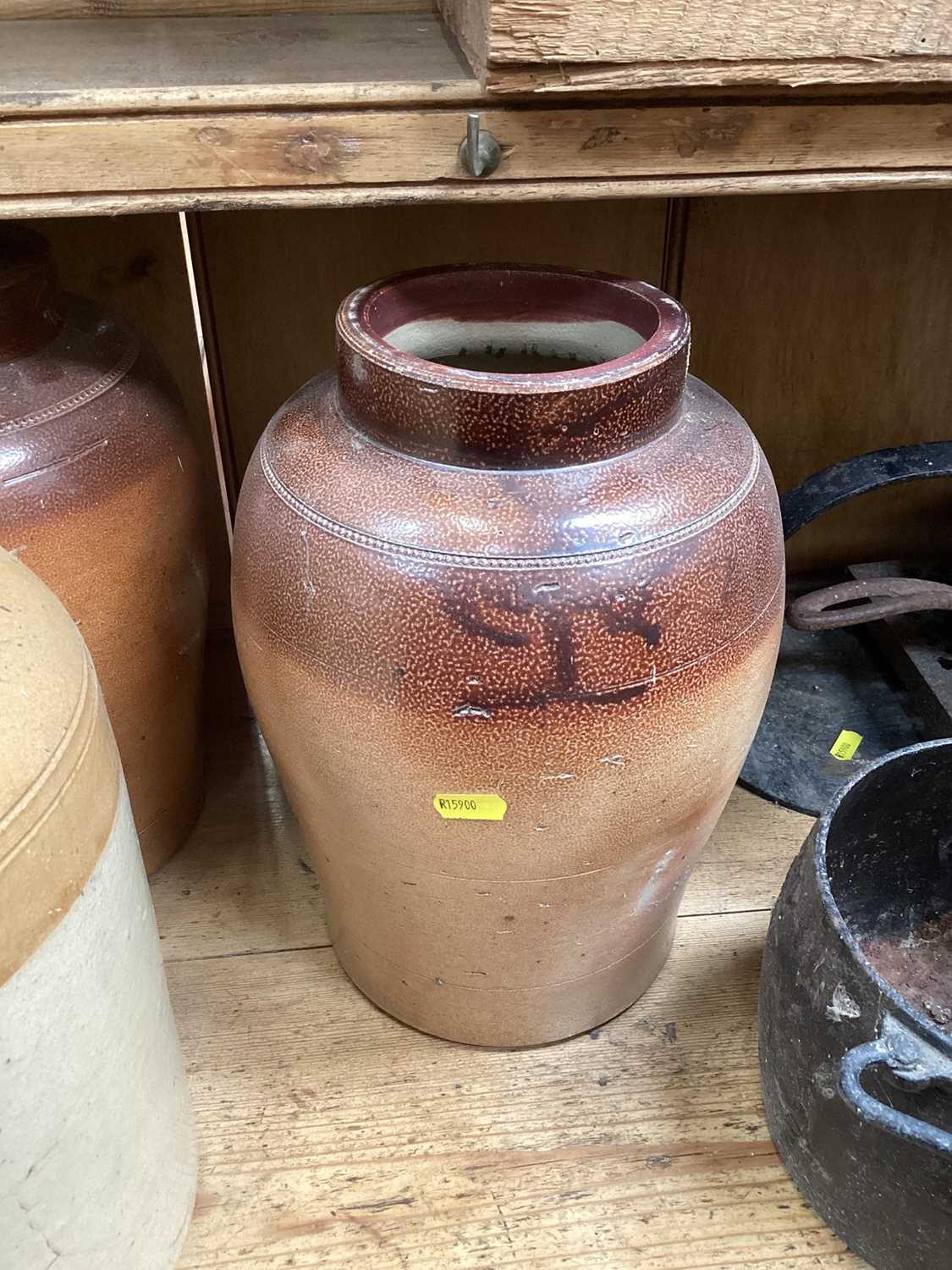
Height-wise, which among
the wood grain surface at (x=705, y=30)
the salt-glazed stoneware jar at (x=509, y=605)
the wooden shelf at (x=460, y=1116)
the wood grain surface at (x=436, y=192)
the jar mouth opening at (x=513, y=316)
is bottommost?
the wooden shelf at (x=460, y=1116)

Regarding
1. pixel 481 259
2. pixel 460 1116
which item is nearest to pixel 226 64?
pixel 481 259

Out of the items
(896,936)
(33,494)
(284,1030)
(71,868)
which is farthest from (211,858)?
(896,936)

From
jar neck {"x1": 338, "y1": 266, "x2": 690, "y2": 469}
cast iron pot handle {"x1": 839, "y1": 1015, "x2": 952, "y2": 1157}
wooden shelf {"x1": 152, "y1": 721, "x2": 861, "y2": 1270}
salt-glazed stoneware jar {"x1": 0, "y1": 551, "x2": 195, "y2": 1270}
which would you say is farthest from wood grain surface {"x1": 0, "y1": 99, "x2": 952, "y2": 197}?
Answer: wooden shelf {"x1": 152, "y1": 721, "x2": 861, "y2": 1270}

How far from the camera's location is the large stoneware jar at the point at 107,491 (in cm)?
96

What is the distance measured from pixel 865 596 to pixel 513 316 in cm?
51

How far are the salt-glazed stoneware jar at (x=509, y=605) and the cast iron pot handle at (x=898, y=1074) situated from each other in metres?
0.21

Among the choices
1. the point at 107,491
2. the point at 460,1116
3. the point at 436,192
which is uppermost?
the point at 436,192

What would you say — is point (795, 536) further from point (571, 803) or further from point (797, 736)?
point (571, 803)

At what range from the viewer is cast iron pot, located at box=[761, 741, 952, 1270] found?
761 millimetres

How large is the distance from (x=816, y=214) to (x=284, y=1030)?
3.36 ft

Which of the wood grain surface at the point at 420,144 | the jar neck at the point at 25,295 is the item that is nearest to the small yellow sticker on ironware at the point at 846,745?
the wood grain surface at the point at 420,144

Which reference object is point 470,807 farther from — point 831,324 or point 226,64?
point 831,324

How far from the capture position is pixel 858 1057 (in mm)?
765

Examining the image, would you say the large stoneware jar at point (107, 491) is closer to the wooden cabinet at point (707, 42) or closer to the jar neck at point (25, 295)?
the jar neck at point (25, 295)
